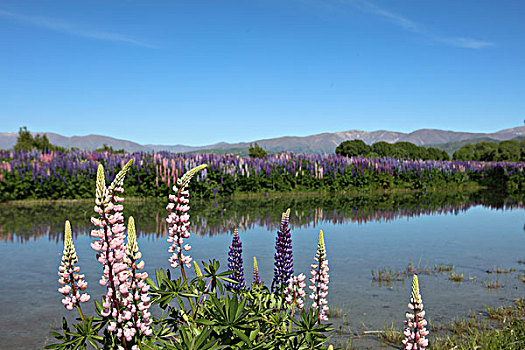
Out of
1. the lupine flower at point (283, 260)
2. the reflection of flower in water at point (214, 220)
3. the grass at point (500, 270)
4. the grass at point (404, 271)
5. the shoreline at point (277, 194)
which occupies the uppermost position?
the lupine flower at point (283, 260)

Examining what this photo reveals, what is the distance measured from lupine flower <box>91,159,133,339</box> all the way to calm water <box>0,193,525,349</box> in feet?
7.79

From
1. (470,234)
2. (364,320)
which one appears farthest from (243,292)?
(470,234)

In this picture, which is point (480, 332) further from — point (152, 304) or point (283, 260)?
point (152, 304)

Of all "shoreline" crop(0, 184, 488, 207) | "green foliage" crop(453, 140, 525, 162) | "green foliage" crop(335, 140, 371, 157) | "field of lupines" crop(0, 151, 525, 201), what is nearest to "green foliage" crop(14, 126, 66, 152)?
"field of lupines" crop(0, 151, 525, 201)

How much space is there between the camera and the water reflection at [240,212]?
930cm

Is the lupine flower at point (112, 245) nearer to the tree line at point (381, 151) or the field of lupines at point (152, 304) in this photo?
the field of lupines at point (152, 304)

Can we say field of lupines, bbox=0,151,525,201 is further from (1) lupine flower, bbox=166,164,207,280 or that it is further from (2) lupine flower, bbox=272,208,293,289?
(1) lupine flower, bbox=166,164,207,280

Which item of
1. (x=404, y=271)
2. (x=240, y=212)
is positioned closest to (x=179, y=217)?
(x=404, y=271)

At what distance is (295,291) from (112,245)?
1.59m

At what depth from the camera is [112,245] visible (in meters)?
2.08

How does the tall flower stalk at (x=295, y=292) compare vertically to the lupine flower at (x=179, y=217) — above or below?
below

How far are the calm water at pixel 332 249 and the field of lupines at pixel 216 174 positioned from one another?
1.49m

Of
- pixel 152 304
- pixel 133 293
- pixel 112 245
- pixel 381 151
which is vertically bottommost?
pixel 152 304

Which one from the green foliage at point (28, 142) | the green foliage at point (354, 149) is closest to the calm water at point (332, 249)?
the green foliage at point (354, 149)
